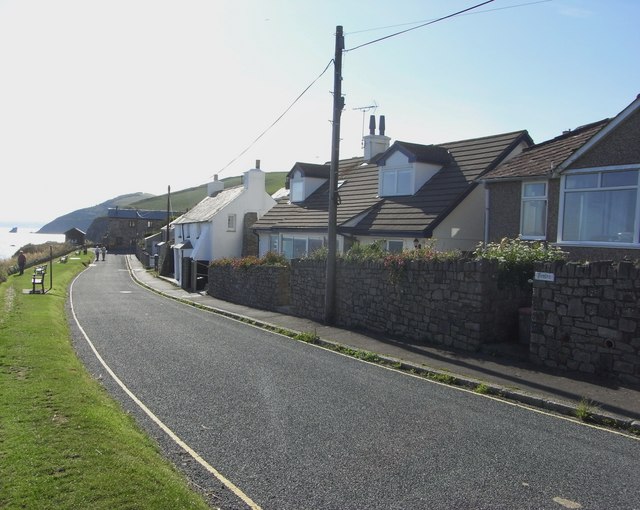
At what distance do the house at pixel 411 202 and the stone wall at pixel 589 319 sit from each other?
7979 mm

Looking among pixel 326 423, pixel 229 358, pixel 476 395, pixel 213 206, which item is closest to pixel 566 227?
pixel 476 395

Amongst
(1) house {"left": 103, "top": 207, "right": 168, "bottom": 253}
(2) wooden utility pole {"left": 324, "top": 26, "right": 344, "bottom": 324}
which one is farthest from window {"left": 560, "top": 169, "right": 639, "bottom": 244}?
(1) house {"left": 103, "top": 207, "right": 168, "bottom": 253}

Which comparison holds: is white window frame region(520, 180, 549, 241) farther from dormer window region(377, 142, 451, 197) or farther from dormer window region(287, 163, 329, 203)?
dormer window region(287, 163, 329, 203)

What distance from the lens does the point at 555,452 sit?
633 cm

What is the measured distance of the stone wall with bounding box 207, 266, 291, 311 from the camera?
21438mm

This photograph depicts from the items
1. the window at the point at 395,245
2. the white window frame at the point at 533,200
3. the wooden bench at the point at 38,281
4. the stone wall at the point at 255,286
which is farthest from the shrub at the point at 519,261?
the wooden bench at the point at 38,281

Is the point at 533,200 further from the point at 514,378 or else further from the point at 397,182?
the point at 514,378

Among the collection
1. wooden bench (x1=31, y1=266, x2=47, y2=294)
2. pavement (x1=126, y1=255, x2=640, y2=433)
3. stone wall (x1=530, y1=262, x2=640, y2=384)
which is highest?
stone wall (x1=530, y1=262, x2=640, y2=384)

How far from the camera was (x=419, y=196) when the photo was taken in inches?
875

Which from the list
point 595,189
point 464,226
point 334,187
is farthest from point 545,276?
point 464,226

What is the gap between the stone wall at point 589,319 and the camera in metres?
9.09

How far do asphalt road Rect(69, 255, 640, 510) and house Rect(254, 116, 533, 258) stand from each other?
8.92 metres

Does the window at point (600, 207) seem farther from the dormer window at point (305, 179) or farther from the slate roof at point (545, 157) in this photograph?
the dormer window at point (305, 179)

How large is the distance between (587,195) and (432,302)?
506cm
